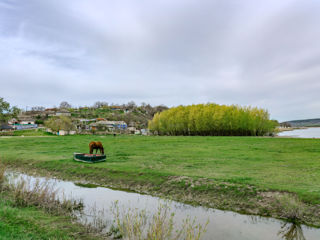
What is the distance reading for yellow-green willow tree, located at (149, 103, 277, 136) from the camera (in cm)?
6681

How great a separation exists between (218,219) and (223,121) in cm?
5795

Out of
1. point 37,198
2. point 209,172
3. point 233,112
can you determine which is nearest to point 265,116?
point 233,112

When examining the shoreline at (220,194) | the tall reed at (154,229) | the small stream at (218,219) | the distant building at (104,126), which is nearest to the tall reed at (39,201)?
the small stream at (218,219)

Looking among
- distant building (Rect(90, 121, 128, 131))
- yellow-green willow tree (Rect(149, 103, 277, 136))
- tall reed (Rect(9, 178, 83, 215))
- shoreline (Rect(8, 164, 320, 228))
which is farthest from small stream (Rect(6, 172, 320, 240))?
distant building (Rect(90, 121, 128, 131))

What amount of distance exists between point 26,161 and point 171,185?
Answer: 1808cm

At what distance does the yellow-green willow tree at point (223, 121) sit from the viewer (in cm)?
6681

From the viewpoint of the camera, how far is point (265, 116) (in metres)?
70.4

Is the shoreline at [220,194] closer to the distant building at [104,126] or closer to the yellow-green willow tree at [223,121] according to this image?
the yellow-green willow tree at [223,121]

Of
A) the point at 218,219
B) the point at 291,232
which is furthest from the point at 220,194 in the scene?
the point at 291,232

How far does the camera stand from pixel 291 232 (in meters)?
9.88

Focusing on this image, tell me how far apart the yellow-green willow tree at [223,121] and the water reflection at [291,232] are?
57.6m

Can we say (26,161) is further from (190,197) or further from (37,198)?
(190,197)

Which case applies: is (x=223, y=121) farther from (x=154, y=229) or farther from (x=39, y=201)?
(x=154, y=229)

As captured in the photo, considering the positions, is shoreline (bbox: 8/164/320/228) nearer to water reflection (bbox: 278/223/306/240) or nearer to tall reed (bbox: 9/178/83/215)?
water reflection (bbox: 278/223/306/240)
